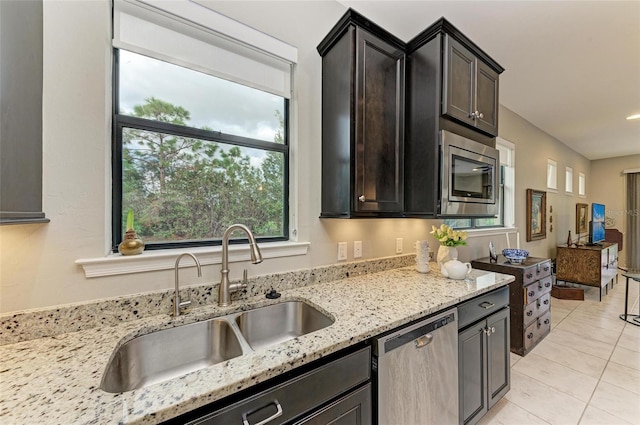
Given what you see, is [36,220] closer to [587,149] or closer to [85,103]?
[85,103]

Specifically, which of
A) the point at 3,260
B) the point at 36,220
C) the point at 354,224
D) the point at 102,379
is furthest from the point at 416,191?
the point at 3,260

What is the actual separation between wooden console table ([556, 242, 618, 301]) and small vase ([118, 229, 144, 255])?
18.9ft

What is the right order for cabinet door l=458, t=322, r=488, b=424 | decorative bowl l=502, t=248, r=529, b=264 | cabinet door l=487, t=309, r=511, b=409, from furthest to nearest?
1. decorative bowl l=502, t=248, r=529, b=264
2. cabinet door l=487, t=309, r=511, b=409
3. cabinet door l=458, t=322, r=488, b=424

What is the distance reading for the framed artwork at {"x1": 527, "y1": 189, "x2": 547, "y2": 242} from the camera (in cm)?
397

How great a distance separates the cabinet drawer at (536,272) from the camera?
245cm

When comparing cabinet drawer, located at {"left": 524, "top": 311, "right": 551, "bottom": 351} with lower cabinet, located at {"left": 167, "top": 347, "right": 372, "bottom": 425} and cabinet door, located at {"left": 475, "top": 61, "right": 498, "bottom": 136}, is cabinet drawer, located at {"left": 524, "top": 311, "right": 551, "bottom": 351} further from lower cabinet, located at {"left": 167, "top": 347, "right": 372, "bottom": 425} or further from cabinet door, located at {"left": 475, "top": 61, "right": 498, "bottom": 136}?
lower cabinet, located at {"left": 167, "top": 347, "right": 372, "bottom": 425}

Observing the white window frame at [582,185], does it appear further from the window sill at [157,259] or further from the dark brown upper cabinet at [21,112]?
the dark brown upper cabinet at [21,112]

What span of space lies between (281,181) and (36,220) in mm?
1109

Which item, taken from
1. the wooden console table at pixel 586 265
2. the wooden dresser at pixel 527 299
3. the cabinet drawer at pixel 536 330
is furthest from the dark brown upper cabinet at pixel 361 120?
the wooden console table at pixel 586 265

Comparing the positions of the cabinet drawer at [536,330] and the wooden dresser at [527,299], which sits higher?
the wooden dresser at [527,299]

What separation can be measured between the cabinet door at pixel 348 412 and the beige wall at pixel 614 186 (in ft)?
28.5

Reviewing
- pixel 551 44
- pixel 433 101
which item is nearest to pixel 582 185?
pixel 551 44

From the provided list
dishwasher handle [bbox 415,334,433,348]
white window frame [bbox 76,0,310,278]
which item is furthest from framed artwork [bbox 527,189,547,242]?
white window frame [bbox 76,0,310,278]

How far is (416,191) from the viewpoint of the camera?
173 centimetres
